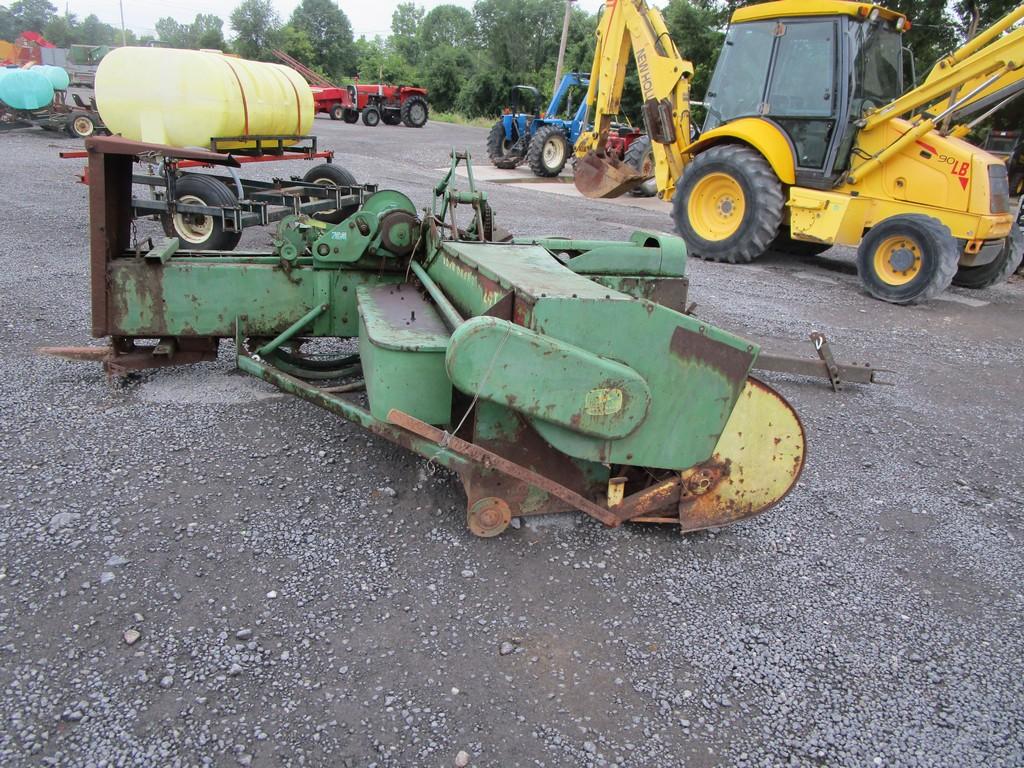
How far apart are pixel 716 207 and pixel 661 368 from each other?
6.53 metres

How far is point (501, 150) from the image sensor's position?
16.3m

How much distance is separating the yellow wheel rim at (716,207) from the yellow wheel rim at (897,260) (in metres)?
1.51

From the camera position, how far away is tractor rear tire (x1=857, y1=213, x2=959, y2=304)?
22.1 ft

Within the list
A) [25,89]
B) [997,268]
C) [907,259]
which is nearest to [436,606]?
[907,259]

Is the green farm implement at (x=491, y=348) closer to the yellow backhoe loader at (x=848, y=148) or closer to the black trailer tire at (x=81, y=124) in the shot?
the yellow backhoe loader at (x=848, y=148)

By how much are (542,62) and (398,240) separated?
161ft

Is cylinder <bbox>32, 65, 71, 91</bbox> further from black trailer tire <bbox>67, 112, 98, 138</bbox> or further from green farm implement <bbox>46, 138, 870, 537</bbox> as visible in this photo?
green farm implement <bbox>46, 138, 870, 537</bbox>

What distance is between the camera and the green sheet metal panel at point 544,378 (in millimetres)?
2348

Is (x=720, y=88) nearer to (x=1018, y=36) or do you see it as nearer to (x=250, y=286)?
(x=1018, y=36)

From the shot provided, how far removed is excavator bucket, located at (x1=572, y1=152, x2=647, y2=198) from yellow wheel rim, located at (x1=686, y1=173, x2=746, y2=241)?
288cm

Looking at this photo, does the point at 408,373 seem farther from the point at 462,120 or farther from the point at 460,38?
the point at 460,38

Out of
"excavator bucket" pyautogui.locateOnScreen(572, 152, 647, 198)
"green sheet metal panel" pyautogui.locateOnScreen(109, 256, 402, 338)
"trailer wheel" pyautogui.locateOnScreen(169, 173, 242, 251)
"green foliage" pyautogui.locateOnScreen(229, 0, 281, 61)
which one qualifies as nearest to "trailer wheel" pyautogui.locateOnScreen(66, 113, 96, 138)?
"excavator bucket" pyautogui.locateOnScreen(572, 152, 647, 198)

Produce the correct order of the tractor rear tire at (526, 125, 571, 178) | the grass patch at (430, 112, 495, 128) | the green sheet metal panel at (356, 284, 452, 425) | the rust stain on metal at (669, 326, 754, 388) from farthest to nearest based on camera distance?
the grass patch at (430, 112, 495, 128), the tractor rear tire at (526, 125, 571, 178), the green sheet metal panel at (356, 284, 452, 425), the rust stain on metal at (669, 326, 754, 388)

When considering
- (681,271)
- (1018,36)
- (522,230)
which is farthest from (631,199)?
(681,271)
